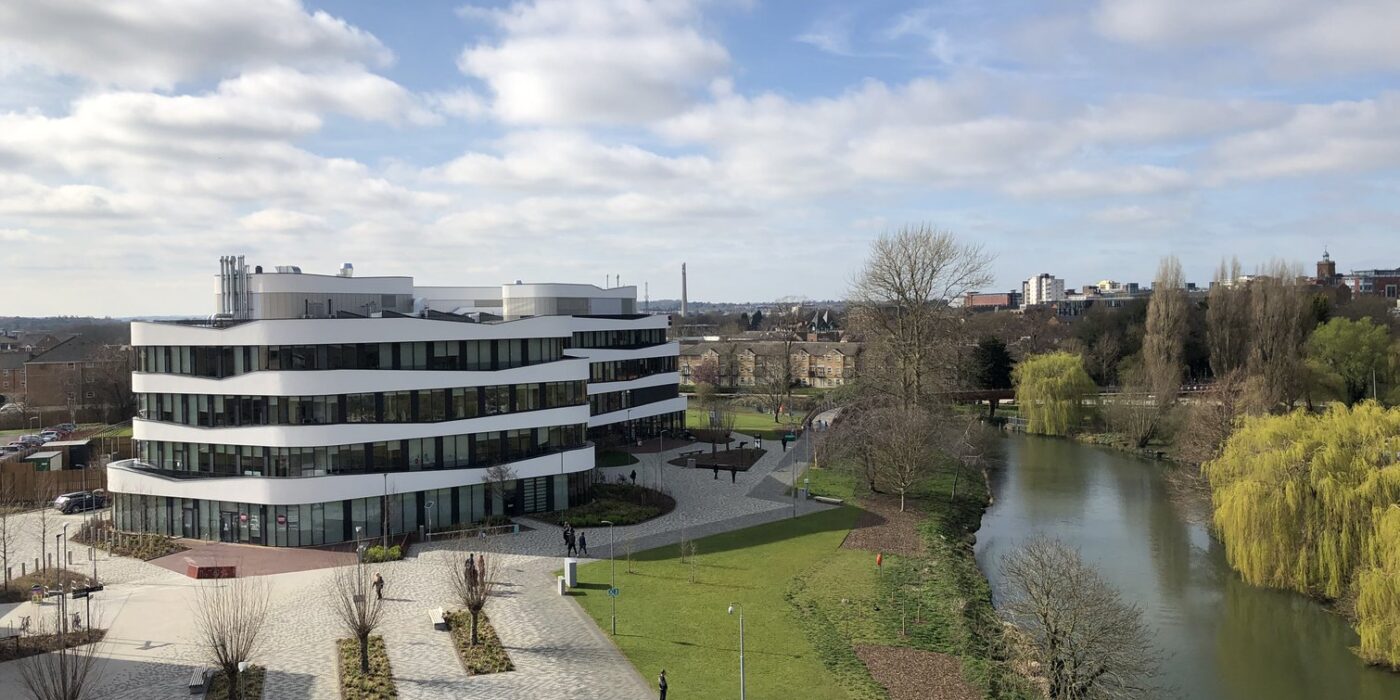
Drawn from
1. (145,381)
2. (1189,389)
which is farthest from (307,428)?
(1189,389)

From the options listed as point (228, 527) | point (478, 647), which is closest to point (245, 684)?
point (478, 647)

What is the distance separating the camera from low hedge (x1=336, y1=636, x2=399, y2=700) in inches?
788

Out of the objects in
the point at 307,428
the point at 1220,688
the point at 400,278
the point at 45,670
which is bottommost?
the point at 1220,688

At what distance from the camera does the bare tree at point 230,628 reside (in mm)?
18812

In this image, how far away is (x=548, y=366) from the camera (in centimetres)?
3828

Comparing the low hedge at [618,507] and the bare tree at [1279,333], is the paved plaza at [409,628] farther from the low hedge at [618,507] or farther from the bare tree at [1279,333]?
the bare tree at [1279,333]

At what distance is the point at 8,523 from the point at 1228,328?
71.3 meters

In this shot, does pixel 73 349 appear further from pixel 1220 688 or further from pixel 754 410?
pixel 1220 688

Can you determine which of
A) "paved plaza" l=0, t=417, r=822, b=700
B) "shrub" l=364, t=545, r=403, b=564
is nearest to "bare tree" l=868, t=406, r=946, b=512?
"paved plaza" l=0, t=417, r=822, b=700

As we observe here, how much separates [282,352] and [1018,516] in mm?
32023

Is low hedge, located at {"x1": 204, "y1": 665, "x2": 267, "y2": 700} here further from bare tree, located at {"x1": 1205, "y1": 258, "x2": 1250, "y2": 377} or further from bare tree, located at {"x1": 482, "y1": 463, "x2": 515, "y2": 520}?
bare tree, located at {"x1": 1205, "y1": 258, "x2": 1250, "y2": 377}

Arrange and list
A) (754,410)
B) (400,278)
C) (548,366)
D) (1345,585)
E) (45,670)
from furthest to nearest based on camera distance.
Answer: (754,410) → (400,278) → (548,366) → (1345,585) → (45,670)

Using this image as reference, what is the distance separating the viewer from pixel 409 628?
24.5 meters

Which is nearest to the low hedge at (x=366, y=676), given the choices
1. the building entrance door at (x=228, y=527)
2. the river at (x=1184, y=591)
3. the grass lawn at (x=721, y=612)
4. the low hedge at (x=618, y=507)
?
the grass lawn at (x=721, y=612)
